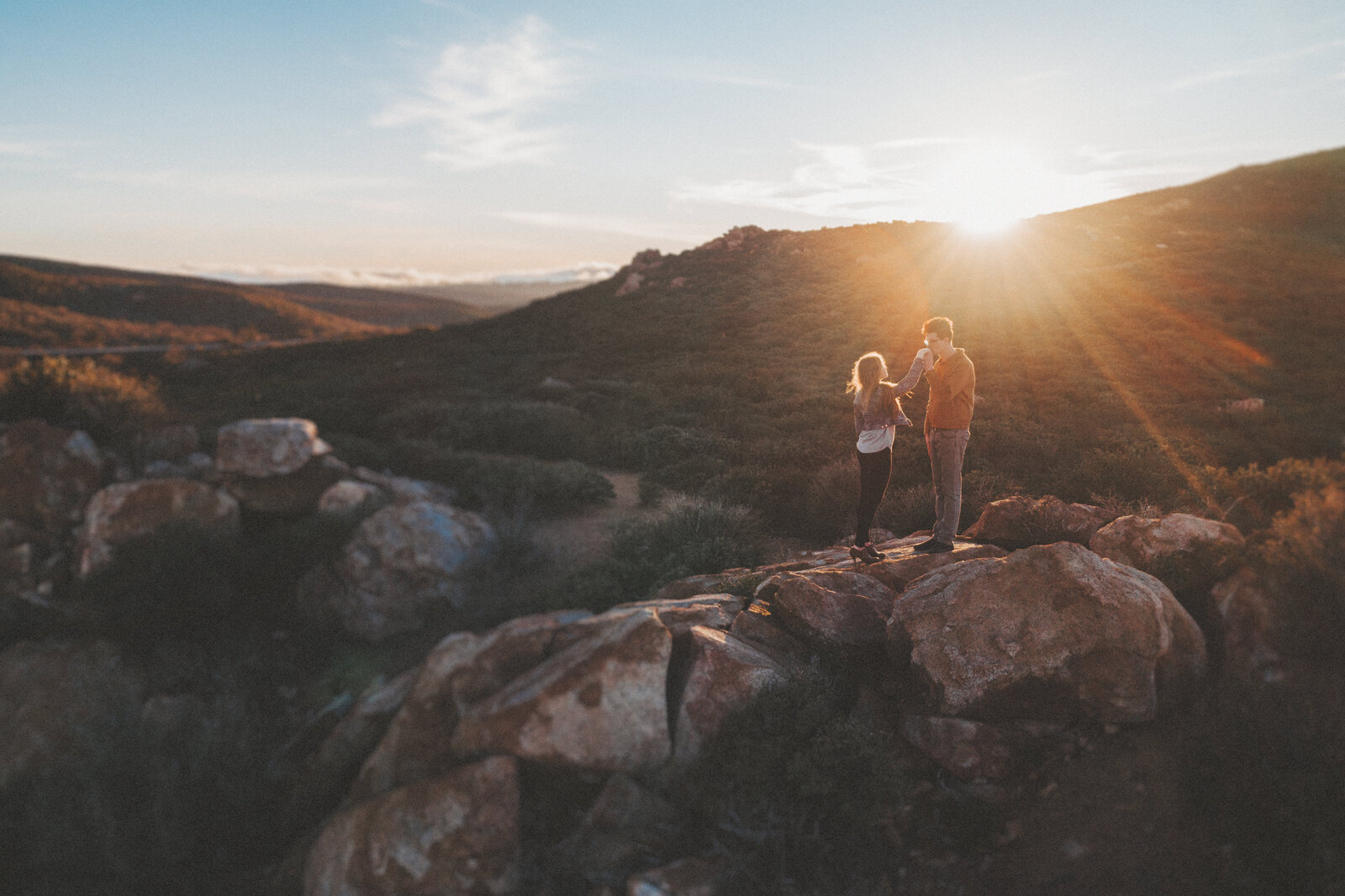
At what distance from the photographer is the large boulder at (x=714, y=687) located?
374cm

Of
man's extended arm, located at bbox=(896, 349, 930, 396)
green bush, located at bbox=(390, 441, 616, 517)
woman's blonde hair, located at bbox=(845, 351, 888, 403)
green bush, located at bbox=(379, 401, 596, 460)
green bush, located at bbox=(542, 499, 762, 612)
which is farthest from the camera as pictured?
green bush, located at bbox=(379, 401, 596, 460)

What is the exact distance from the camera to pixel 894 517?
28.1 ft

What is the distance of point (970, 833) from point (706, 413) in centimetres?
1284

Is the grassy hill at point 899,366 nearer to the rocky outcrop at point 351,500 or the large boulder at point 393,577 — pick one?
the rocky outcrop at point 351,500

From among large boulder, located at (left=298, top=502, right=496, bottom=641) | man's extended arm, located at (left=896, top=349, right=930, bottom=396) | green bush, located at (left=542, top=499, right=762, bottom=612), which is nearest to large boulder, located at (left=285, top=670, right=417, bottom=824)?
green bush, located at (left=542, top=499, right=762, bottom=612)

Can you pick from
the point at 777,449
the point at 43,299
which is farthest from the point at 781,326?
the point at 43,299

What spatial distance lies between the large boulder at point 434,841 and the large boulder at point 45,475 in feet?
23.5

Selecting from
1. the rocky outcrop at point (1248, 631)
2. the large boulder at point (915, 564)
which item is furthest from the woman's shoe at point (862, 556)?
the rocky outcrop at point (1248, 631)

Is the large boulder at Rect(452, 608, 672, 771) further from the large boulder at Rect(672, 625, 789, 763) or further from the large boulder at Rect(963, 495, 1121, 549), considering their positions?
the large boulder at Rect(963, 495, 1121, 549)

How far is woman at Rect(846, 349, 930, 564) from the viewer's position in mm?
6129

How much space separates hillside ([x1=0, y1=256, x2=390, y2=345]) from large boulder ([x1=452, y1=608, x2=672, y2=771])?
5013 centimetres

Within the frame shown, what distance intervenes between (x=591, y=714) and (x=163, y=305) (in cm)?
8024

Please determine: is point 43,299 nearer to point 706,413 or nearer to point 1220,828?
point 706,413

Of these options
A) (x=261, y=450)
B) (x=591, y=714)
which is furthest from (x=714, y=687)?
(x=261, y=450)
